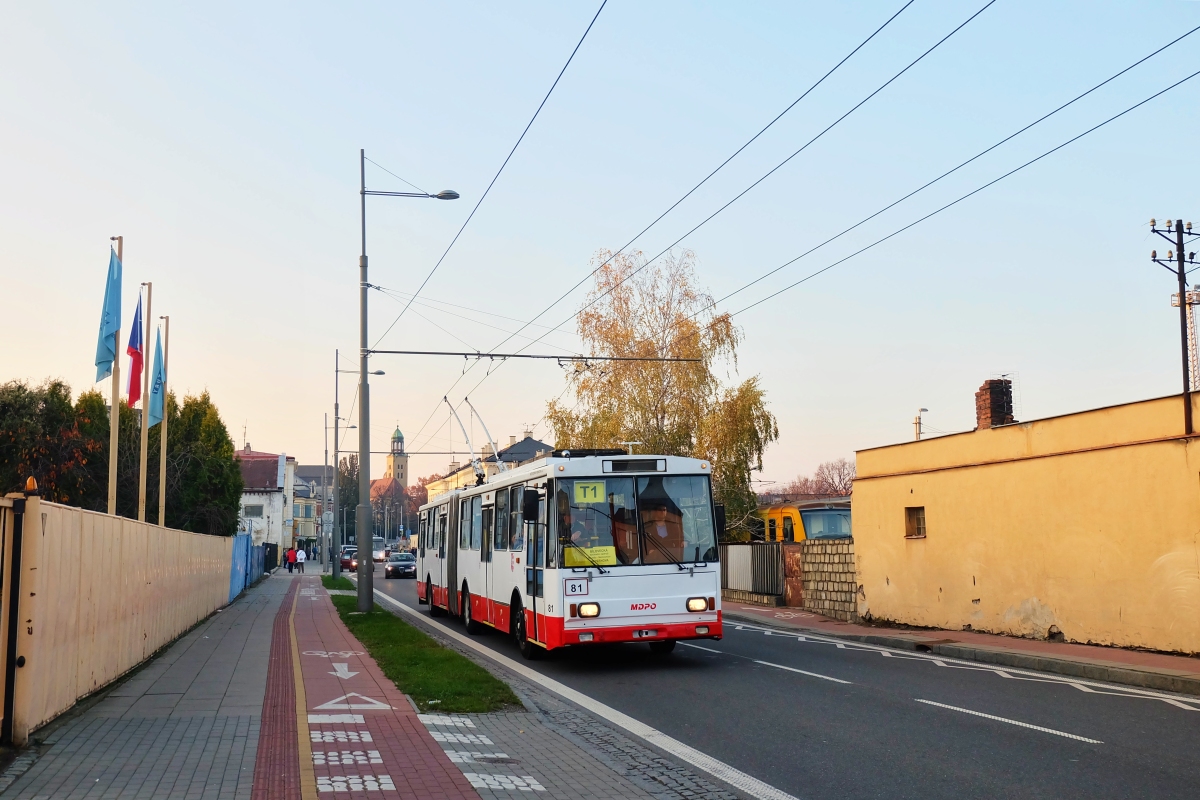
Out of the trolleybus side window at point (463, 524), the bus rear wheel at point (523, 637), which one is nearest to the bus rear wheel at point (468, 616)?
the trolleybus side window at point (463, 524)

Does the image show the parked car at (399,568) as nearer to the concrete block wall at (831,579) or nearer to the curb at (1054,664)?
the concrete block wall at (831,579)

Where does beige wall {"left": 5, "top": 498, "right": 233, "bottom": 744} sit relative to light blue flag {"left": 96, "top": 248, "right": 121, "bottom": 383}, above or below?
below

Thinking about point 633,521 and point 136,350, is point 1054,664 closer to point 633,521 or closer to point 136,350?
point 633,521

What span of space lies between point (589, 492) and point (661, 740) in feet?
18.6

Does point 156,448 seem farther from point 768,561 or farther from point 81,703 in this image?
point 81,703

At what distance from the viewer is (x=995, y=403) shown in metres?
19.6

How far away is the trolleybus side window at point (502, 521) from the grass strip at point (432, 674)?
190 centimetres

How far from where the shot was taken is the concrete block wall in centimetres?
2375

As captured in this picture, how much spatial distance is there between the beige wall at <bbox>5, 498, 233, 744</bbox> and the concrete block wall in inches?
544

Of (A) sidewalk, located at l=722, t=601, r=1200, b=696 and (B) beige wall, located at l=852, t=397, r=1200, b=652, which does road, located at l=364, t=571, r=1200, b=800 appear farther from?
(B) beige wall, located at l=852, t=397, r=1200, b=652

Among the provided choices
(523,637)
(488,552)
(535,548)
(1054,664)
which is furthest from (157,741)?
(1054,664)

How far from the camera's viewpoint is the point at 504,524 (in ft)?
58.2

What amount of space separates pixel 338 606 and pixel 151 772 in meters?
22.1

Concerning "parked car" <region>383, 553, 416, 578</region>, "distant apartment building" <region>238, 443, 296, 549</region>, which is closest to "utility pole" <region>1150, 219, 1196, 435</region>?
"parked car" <region>383, 553, 416, 578</region>
